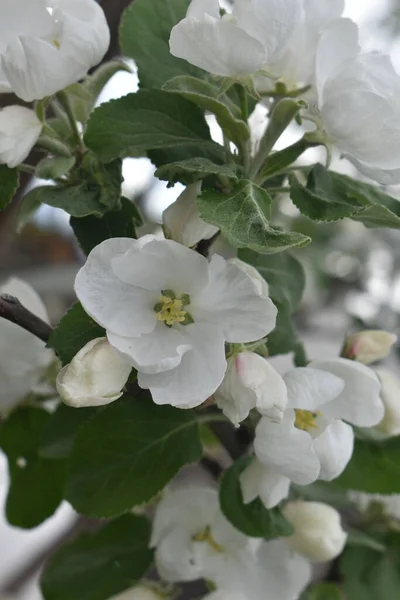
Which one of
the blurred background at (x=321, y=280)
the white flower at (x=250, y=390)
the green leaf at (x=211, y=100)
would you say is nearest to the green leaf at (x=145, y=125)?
the green leaf at (x=211, y=100)

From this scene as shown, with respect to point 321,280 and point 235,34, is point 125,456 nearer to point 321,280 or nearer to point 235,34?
point 235,34

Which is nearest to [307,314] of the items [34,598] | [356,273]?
[356,273]

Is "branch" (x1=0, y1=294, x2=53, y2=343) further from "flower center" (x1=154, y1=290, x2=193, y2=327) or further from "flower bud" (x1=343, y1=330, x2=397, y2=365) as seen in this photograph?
"flower bud" (x1=343, y1=330, x2=397, y2=365)

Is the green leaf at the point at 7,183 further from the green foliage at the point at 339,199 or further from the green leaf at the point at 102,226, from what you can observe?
the green foliage at the point at 339,199

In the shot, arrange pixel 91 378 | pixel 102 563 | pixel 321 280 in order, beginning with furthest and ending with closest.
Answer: pixel 321 280
pixel 102 563
pixel 91 378

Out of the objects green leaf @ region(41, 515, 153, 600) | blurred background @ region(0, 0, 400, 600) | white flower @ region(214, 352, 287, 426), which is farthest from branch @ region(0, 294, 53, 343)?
blurred background @ region(0, 0, 400, 600)

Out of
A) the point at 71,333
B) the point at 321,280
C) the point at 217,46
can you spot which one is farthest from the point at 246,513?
the point at 321,280

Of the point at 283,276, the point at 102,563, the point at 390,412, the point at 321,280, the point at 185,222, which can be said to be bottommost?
the point at 321,280
